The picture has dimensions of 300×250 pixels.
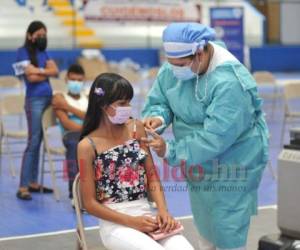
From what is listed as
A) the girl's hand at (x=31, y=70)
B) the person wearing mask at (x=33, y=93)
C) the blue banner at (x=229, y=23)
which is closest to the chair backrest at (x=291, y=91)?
the person wearing mask at (x=33, y=93)

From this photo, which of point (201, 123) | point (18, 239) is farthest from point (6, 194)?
point (201, 123)

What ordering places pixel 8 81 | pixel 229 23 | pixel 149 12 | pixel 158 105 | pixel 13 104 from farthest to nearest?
pixel 149 12, pixel 229 23, pixel 8 81, pixel 13 104, pixel 158 105

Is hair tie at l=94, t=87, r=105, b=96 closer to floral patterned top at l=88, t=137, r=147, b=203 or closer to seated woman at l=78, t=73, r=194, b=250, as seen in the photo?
seated woman at l=78, t=73, r=194, b=250

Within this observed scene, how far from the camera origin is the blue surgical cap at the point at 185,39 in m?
2.99

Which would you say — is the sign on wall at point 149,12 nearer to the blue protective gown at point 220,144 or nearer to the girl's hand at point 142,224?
the blue protective gown at point 220,144

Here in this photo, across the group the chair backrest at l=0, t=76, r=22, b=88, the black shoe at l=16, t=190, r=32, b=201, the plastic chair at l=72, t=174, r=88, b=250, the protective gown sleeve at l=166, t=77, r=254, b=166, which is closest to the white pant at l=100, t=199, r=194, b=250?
the plastic chair at l=72, t=174, r=88, b=250

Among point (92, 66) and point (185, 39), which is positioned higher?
point (185, 39)

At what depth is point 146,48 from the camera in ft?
56.2

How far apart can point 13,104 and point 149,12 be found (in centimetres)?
1065

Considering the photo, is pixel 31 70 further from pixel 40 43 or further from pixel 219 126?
pixel 219 126

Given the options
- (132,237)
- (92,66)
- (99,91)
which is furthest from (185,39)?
(92,66)

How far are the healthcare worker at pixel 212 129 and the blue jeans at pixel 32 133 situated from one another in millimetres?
2901

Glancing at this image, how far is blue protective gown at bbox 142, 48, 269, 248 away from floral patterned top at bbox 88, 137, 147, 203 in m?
0.24

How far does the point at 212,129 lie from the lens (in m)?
2.99
